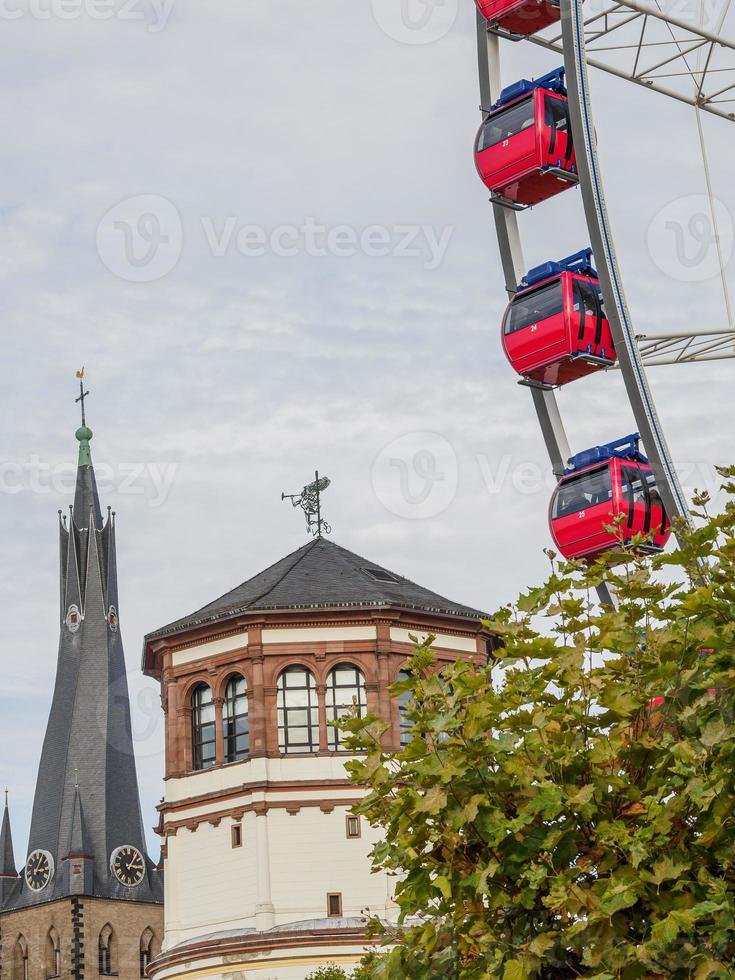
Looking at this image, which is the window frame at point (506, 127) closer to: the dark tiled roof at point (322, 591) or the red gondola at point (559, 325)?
the red gondola at point (559, 325)

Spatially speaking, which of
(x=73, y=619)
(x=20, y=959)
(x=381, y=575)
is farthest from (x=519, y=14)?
(x=73, y=619)

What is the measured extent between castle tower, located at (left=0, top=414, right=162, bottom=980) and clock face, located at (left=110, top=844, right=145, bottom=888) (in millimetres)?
84

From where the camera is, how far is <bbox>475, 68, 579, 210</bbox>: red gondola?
36.3 meters

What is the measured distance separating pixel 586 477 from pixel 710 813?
59.3 feet

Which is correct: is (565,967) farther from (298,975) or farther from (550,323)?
(298,975)

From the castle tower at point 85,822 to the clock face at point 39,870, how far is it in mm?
83

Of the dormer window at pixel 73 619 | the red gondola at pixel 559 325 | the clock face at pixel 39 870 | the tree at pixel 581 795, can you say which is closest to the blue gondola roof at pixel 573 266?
the red gondola at pixel 559 325

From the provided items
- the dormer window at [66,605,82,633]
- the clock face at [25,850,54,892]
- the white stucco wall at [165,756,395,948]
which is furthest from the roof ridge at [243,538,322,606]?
the dormer window at [66,605,82,633]

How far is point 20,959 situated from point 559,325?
126254 millimetres

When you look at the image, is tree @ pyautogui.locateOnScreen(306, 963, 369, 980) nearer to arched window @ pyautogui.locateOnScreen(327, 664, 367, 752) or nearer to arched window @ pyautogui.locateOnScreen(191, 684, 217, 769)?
arched window @ pyautogui.locateOnScreen(327, 664, 367, 752)

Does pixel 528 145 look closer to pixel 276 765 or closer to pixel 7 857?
pixel 276 765

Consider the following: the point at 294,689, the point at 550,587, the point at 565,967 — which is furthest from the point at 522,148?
the point at 294,689

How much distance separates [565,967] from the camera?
18.8m

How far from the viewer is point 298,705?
60.5 meters
